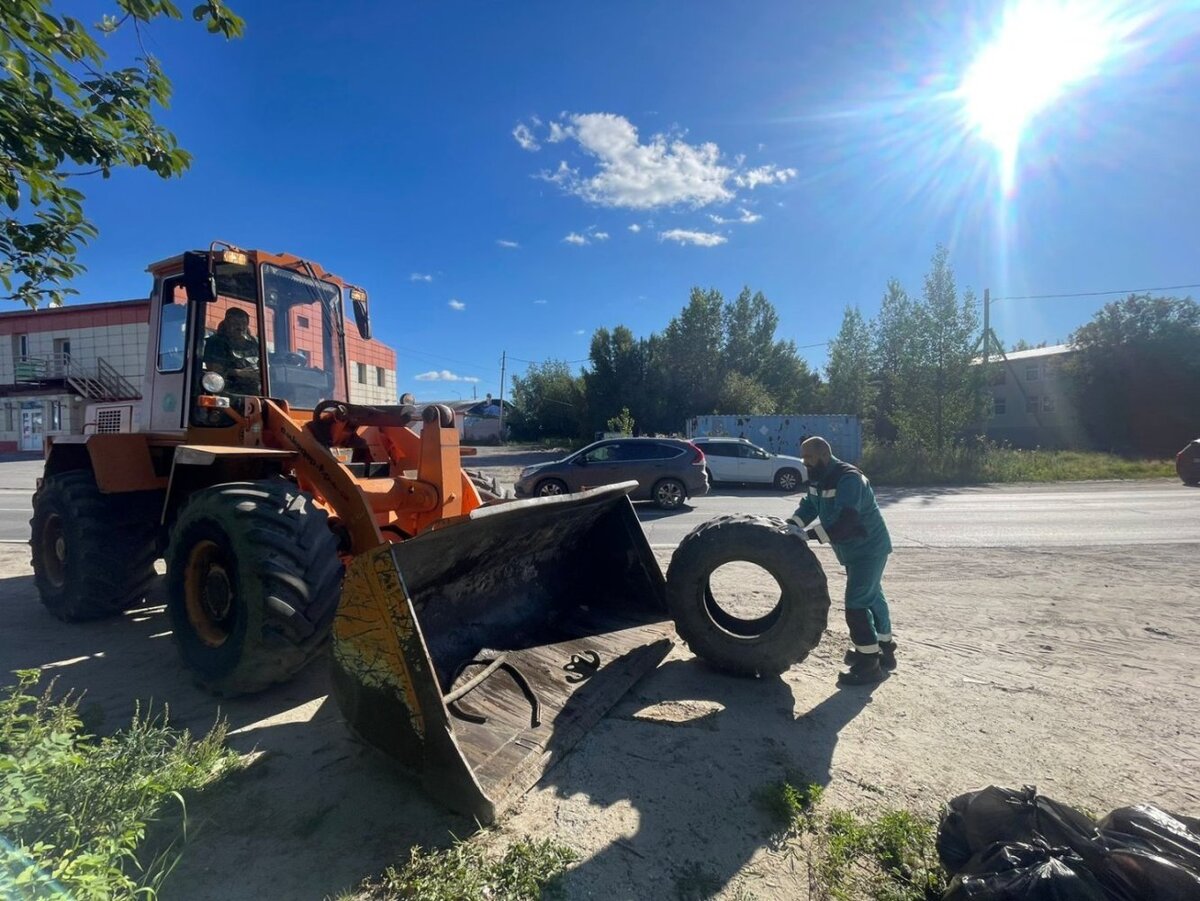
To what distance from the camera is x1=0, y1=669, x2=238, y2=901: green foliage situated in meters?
1.81

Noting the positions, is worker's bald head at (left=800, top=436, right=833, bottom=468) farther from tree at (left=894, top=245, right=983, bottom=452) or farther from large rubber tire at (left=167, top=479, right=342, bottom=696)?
tree at (left=894, top=245, right=983, bottom=452)

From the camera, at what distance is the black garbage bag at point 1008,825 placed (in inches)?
87.7

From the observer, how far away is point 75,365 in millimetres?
21969

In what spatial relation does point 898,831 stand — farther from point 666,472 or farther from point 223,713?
point 666,472

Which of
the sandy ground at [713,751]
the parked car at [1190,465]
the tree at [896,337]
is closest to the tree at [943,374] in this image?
the tree at [896,337]

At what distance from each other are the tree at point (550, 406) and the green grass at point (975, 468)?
2321 centimetres

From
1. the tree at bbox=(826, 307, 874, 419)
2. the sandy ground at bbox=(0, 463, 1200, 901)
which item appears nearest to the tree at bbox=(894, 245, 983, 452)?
the tree at bbox=(826, 307, 874, 419)

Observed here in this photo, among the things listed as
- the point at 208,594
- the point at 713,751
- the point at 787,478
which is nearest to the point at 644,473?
the point at 787,478

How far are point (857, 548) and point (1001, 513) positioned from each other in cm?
1096

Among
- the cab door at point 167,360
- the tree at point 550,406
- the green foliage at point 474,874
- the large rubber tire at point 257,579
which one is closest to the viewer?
the green foliage at point 474,874

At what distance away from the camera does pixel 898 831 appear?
2.69 metres

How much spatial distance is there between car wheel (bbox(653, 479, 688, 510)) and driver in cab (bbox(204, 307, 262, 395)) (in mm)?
10349

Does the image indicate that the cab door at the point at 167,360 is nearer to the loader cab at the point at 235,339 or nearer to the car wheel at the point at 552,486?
the loader cab at the point at 235,339

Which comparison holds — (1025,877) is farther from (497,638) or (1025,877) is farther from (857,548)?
(497,638)
